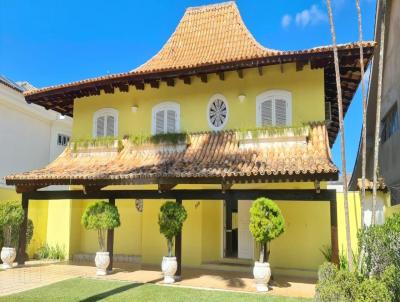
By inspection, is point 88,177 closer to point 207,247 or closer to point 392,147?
point 207,247

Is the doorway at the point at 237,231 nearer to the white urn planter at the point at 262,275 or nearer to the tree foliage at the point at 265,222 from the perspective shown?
the white urn planter at the point at 262,275

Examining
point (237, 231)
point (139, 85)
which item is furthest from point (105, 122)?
point (237, 231)

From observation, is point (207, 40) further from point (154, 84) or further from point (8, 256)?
point (8, 256)

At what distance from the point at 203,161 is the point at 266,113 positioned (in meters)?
2.84

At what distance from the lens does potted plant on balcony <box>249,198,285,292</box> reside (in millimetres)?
10094

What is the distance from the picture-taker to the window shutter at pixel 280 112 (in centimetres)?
1322

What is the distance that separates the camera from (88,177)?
12.1 meters

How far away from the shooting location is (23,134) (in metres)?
20.8

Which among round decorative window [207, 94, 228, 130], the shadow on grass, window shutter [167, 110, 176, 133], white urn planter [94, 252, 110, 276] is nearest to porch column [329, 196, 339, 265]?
round decorative window [207, 94, 228, 130]

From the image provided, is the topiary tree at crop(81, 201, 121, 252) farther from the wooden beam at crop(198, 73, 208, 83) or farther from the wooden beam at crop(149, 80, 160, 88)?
the wooden beam at crop(198, 73, 208, 83)

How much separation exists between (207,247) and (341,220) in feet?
16.0

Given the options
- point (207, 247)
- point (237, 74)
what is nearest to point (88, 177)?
point (207, 247)

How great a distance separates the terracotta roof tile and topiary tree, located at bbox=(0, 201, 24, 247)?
2.81 feet

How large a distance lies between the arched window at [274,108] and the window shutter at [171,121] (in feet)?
10.2
